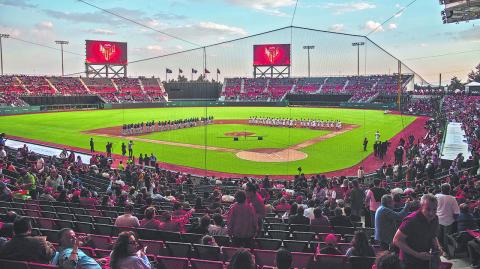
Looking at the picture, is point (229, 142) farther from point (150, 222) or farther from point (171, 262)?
point (171, 262)

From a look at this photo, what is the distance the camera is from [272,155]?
29812 millimetres

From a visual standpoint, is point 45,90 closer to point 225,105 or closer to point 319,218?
point 225,105

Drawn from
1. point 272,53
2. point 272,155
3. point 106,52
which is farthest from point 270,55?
point 272,155

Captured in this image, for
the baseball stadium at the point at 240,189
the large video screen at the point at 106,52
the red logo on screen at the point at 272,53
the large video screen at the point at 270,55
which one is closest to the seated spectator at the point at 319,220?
the baseball stadium at the point at 240,189

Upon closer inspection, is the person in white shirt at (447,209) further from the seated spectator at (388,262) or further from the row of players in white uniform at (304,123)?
the row of players in white uniform at (304,123)

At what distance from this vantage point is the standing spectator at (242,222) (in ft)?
23.5

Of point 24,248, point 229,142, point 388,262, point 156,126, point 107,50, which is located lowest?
point 229,142

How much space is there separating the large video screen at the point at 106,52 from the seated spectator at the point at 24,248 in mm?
96468

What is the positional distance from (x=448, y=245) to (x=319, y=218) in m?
2.67

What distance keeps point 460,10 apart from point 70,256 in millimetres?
26156

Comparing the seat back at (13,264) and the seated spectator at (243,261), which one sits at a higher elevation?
the seated spectator at (243,261)

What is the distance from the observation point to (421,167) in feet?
64.5

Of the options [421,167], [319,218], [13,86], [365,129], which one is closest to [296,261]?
[319,218]

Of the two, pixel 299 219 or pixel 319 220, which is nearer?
pixel 319 220
